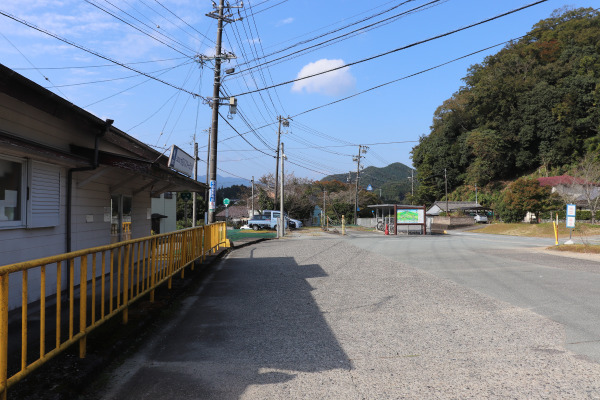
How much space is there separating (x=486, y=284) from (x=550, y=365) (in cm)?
473

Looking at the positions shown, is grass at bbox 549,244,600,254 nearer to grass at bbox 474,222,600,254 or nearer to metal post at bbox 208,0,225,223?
grass at bbox 474,222,600,254

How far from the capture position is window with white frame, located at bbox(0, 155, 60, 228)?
575 cm

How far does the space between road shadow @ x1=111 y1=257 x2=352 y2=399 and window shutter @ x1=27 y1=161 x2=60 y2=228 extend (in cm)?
274

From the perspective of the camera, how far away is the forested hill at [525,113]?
196 ft

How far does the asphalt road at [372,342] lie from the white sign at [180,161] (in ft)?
11.3

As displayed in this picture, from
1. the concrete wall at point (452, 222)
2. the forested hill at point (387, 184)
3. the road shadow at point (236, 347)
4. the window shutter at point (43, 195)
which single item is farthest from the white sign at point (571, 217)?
the forested hill at point (387, 184)

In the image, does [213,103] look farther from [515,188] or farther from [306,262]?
[515,188]

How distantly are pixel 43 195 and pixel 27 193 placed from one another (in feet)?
1.23

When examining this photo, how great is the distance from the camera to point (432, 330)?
518cm

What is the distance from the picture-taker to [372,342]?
15.5 feet

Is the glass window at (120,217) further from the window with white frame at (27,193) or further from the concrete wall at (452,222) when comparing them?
the concrete wall at (452,222)

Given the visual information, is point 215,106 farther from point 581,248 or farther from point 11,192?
point 581,248

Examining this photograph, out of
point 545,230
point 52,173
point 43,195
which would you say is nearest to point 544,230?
point 545,230

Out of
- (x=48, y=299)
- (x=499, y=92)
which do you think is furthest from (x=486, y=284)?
(x=499, y=92)
